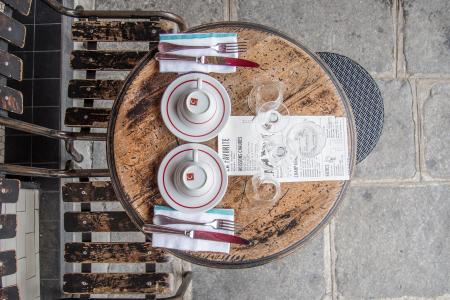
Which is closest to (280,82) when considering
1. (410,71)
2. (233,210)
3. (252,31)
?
(252,31)

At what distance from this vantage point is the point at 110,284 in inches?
65.8

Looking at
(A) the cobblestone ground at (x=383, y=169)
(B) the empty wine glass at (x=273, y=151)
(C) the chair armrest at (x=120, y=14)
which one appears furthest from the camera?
(A) the cobblestone ground at (x=383, y=169)

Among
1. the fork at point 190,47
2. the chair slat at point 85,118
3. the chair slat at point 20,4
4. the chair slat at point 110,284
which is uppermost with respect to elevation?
the chair slat at point 20,4

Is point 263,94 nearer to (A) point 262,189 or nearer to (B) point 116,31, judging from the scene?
(A) point 262,189

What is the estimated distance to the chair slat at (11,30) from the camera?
1.36m

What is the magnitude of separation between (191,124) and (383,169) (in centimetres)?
119

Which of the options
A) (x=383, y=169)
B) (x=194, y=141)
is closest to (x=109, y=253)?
(x=194, y=141)

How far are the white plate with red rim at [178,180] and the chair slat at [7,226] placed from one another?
1.54 feet

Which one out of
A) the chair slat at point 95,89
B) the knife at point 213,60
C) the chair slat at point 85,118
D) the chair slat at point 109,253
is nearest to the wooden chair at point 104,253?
the chair slat at point 109,253

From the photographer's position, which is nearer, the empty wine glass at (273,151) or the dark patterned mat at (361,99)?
the empty wine glass at (273,151)

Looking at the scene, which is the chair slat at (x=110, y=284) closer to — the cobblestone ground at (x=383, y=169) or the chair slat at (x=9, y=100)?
the cobblestone ground at (x=383, y=169)

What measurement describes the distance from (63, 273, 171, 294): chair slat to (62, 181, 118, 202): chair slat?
0.92 ft

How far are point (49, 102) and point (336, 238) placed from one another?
1.47m

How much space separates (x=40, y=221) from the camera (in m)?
1.99
